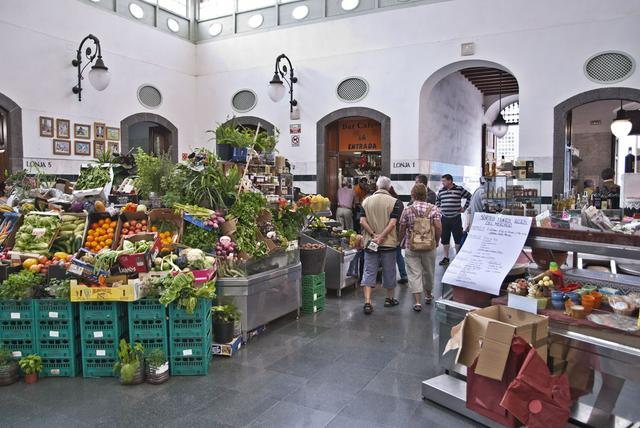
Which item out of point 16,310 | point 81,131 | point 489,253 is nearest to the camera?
point 489,253

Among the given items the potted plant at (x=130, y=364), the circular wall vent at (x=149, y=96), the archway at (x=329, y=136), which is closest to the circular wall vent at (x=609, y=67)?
the archway at (x=329, y=136)

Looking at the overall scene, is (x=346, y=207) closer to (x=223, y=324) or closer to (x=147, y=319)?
(x=223, y=324)

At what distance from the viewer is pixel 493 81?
14.6 metres

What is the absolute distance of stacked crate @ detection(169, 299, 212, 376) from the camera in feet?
13.3

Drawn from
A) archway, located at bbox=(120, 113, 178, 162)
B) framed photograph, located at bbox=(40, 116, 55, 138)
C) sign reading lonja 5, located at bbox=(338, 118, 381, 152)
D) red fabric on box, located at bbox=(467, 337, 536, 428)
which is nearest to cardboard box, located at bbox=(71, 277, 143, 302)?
red fabric on box, located at bbox=(467, 337, 536, 428)

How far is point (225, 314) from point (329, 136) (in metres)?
7.95

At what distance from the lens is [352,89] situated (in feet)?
36.9

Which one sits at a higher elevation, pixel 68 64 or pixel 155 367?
pixel 68 64

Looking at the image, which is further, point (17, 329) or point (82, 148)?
point (82, 148)

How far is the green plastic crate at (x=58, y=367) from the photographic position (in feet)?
13.2

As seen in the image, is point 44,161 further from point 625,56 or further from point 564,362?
point 625,56

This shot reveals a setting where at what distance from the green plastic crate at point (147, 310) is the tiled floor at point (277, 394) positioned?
0.51 m

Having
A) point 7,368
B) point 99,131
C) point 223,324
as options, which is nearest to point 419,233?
point 223,324

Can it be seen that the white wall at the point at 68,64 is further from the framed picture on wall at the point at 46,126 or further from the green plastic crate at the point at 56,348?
the green plastic crate at the point at 56,348
